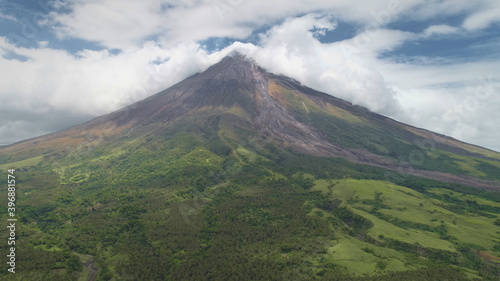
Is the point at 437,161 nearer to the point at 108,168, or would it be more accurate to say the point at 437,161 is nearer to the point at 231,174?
the point at 231,174

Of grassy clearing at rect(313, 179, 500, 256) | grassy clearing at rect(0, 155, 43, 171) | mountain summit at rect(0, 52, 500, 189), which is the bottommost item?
grassy clearing at rect(0, 155, 43, 171)

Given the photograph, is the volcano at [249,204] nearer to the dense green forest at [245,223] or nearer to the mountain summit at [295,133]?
the dense green forest at [245,223]

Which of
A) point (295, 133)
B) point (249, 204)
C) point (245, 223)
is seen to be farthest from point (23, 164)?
point (295, 133)

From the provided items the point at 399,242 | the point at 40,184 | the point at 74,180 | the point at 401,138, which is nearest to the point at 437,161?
the point at 401,138

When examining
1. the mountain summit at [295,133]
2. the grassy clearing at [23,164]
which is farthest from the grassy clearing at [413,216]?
the grassy clearing at [23,164]

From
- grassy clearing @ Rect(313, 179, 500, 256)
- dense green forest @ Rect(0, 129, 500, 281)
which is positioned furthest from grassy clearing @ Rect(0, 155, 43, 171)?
grassy clearing @ Rect(313, 179, 500, 256)

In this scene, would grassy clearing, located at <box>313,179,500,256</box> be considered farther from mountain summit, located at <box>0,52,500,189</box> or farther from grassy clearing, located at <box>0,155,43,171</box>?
grassy clearing, located at <box>0,155,43,171</box>
